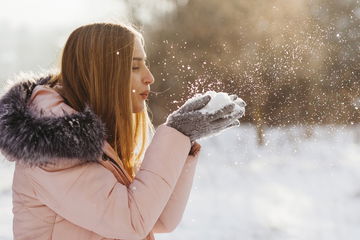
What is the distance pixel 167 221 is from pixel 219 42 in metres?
8.51

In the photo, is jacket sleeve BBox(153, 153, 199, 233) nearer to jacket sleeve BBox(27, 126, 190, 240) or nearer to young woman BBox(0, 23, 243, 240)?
young woman BBox(0, 23, 243, 240)

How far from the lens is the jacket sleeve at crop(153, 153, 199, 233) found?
166cm

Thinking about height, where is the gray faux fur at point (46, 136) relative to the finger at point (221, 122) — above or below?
above

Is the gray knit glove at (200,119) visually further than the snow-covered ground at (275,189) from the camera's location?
No

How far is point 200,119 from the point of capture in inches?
57.1

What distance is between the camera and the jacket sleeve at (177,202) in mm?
1657

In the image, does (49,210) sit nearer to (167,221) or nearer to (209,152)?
(167,221)

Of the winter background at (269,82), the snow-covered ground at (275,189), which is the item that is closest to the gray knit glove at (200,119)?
the snow-covered ground at (275,189)

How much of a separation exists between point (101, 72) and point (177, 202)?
0.53 metres

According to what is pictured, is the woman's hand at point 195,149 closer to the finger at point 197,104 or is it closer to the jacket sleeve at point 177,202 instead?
the jacket sleeve at point 177,202

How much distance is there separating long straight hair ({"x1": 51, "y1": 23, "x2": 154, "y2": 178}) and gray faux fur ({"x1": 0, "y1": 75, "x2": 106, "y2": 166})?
0.11 metres

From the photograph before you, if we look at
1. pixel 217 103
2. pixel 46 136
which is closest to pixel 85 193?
pixel 46 136

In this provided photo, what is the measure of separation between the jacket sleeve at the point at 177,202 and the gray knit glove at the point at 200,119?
194 millimetres

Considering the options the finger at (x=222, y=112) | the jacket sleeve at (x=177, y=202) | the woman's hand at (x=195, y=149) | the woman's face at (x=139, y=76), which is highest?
the woman's face at (x=139, y=76)
